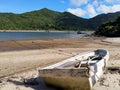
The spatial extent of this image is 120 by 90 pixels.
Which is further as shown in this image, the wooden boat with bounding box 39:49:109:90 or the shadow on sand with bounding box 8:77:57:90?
the shadow on sand with bounding box 8:77:57:90

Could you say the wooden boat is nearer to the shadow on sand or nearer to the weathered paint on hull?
the weathered paint on hull

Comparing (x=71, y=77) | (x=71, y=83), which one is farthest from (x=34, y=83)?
(x=71, y=77)

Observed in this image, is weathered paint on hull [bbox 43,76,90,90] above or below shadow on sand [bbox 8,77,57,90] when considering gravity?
above

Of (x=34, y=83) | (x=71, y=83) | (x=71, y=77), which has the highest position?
(x=71, y=77)

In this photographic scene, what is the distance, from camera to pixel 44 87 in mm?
9898

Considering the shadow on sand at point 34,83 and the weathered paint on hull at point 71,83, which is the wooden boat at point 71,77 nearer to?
the weathered paint on hull at point 71,83

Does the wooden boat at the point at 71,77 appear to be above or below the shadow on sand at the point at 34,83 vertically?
above

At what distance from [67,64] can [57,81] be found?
2.15 metres

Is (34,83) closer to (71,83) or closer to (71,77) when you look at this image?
(71,83)

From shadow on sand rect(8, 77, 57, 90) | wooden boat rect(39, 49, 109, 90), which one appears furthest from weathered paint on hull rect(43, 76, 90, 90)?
shadow on sand rect(8, 77, 57, 90)

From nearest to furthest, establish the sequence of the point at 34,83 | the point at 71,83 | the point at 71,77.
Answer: the point at 71,77 → the point at 71,83 → the point at 34,83

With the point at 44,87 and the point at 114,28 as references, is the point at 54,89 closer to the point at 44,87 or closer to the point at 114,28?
the point at 44,87

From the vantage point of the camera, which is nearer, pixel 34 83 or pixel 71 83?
pixel 71 83

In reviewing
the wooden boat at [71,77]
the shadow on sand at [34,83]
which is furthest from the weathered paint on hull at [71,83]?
the shadow on sand at [34,83]
